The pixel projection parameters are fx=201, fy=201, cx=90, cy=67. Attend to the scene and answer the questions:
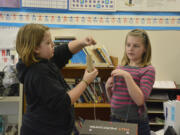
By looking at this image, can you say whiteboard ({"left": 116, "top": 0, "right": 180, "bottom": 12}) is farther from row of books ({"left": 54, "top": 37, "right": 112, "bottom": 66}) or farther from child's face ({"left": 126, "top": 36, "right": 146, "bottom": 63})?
child's face ({"left": 126, "top": 36, "right": 146, "bottom": 63})

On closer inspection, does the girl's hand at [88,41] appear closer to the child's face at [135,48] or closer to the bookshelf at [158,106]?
the child's face at [135,48]

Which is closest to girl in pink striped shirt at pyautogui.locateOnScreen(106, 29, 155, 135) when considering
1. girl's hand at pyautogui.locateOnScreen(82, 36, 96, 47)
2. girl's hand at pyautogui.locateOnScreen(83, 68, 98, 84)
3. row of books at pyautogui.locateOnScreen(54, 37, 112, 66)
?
girl's hand at pyautogui.locateOnScreen(83, 68, 98, 84)

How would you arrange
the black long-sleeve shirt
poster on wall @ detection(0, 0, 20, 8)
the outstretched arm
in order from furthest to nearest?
poster on wall @ detection(0, 0, 20, 8) → the outstretched arm → the black long-sleeve shirt

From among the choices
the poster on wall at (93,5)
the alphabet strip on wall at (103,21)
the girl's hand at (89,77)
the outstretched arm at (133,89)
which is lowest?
the outstretched arm at (133,89)

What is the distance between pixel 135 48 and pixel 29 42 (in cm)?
66

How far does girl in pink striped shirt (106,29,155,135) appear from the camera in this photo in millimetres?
1179

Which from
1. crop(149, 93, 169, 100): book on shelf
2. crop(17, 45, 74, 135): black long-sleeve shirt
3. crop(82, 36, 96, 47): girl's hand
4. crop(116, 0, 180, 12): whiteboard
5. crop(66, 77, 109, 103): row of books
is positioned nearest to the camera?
crop(17, 45, 74, 135): black long-sleeve shirt

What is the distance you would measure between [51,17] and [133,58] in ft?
4.37

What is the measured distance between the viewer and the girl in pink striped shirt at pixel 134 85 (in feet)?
3.87

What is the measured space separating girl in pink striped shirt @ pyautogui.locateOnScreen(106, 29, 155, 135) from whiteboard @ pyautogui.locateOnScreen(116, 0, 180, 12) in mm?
1093

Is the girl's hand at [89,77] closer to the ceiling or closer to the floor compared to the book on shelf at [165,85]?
closer to the ceiling

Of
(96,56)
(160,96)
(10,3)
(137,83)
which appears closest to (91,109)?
(96,56)

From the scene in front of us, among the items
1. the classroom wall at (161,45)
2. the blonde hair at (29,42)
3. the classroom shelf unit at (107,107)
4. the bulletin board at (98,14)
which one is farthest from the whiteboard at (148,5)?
the blonde hair at (29,42)

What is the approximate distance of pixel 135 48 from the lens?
1.30 meters
